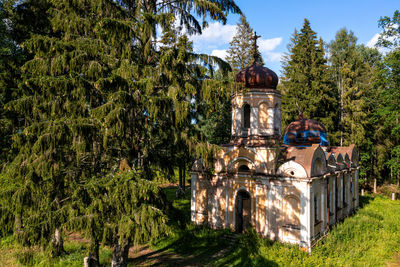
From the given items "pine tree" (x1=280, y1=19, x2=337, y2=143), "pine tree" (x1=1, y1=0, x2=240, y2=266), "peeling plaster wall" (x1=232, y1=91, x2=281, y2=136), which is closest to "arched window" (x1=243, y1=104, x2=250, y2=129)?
"peeling plaster wall" (x1=232, y1=91, x2=281, y2=136)

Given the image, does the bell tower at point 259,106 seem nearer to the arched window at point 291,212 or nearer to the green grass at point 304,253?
the arched window at point 291,212

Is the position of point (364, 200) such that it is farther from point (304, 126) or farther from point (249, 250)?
point (249, 250)

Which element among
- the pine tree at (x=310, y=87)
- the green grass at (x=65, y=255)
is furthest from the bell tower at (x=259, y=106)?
the pine tree at (x=310, y=87)

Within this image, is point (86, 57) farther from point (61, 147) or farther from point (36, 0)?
point (36, 0)

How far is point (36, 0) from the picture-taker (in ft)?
32.1

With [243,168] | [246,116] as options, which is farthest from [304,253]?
[246,116]

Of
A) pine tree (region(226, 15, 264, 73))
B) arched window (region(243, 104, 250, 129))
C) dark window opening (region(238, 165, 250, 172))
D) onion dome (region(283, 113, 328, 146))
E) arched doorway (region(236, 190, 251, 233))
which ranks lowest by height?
arched doorway (region(236, 190, 251, 233))

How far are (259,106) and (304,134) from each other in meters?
4.87

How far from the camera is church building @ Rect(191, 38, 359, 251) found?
1254cm

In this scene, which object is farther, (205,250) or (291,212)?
(205,250)

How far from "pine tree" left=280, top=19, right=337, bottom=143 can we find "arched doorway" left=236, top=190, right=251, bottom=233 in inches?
530

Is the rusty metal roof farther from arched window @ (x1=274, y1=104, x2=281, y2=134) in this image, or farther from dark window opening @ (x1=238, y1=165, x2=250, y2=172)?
dark window opening @ (x1=238, y1=165, x2=250, y2=172)

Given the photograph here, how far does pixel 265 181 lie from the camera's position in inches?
524

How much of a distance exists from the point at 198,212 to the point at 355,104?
19631 mm
